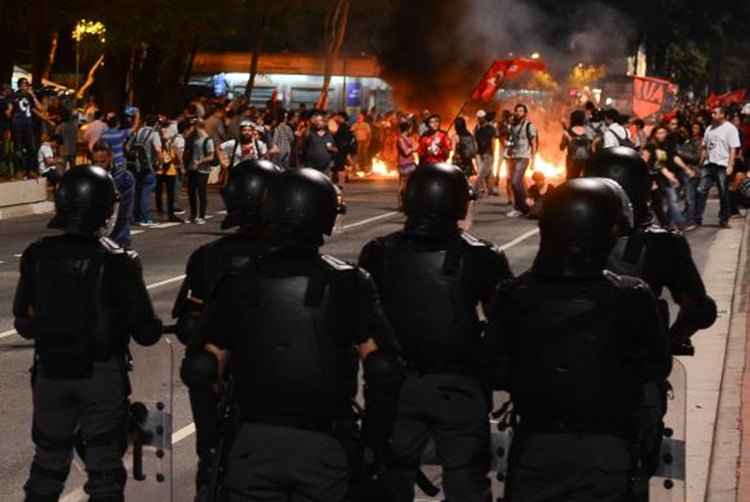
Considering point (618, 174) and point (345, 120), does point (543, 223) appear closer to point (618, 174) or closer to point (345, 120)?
point (618, 174)

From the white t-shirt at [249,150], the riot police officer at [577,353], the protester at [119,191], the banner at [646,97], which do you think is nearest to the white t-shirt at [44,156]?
the white t-shirt at [249,150]

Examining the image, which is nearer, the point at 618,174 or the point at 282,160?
the point at 618,174

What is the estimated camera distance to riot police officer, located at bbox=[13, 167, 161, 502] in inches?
270

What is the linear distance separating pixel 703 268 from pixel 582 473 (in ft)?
46.6

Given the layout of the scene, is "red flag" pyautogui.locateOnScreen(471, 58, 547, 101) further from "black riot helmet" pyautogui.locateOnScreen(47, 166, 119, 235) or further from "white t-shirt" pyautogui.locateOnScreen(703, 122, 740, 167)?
"black riot helmet" pyautogui.locateOnScreen(47, 166, 119, 235)

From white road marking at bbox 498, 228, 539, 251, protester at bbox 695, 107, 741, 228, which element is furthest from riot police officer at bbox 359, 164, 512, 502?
protester at bbox 695, 107, 741, 228

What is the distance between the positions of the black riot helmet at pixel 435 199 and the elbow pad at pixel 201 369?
150 centimetres

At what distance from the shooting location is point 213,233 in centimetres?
2414


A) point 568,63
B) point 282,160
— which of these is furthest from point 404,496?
point 568,63

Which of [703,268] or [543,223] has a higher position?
[543,223]

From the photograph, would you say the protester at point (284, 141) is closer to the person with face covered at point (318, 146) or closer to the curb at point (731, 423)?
the person with face covered at point (318, 146)

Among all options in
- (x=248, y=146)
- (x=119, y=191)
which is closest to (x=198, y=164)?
(x=248, y=146)

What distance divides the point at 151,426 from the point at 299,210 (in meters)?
1.82

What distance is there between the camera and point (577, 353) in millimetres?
5434
